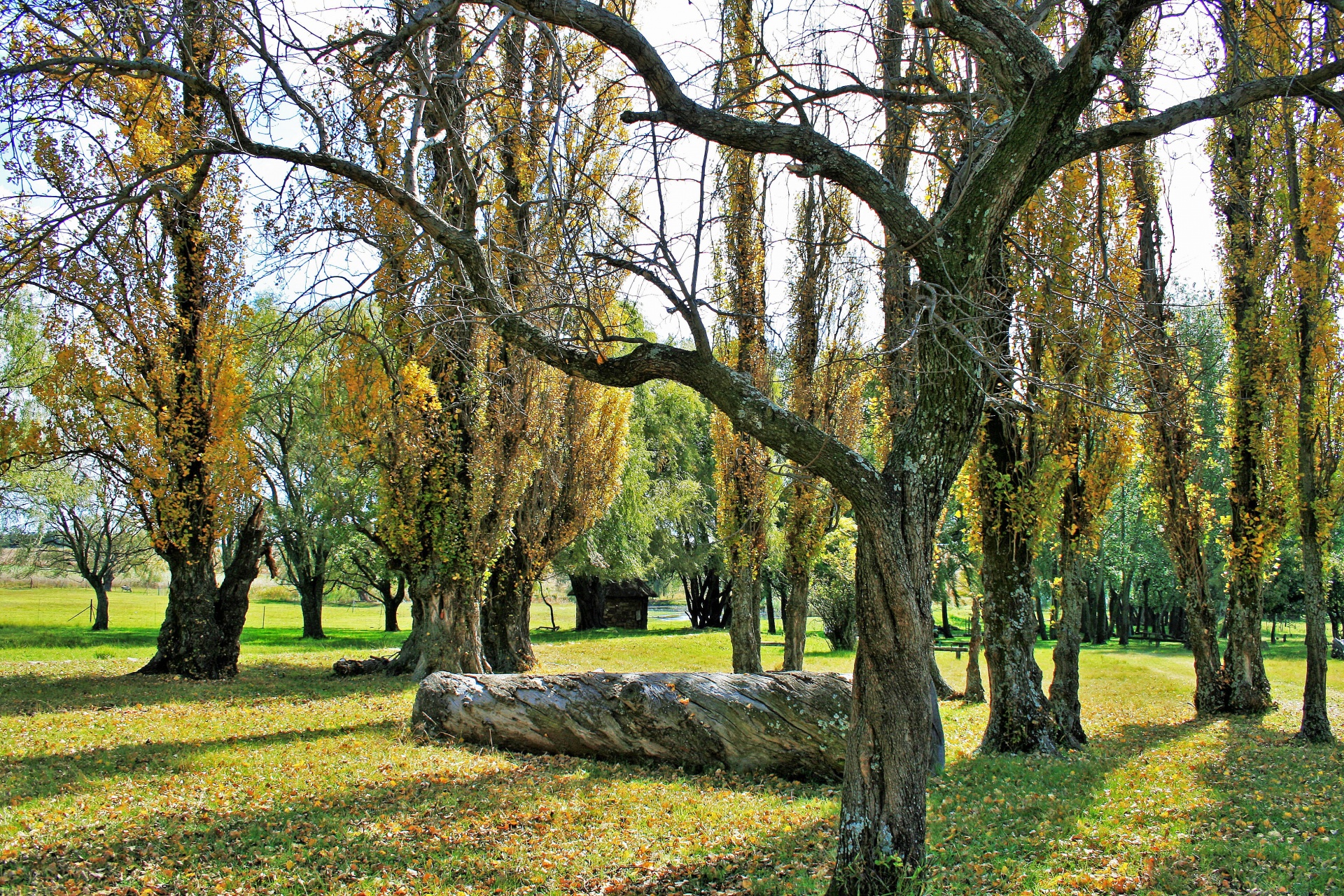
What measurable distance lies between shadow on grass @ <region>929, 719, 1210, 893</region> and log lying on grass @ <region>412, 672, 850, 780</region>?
1.28m

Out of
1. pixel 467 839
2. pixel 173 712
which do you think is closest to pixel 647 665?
pixel 173 712

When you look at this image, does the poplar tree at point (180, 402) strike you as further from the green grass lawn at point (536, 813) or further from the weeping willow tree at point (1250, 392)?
the weeping willow tree at point (1250, 392)

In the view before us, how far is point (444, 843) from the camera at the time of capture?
5.71 meters

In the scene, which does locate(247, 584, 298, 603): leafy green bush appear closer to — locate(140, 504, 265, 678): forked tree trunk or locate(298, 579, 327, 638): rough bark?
locate(298, 579, 327, 638): rough bark

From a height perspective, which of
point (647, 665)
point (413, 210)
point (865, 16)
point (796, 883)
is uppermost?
point (865, 16)

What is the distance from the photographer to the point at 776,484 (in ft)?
52.4

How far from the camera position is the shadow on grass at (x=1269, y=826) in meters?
5.12

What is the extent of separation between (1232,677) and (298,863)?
15278 mm

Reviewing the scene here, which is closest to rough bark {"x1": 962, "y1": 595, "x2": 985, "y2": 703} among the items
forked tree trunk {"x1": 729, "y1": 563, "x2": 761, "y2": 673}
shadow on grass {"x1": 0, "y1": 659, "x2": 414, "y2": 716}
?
forked tree trunk {"x1": 729, "y1": 563, "x2": 761, "y2": 673}

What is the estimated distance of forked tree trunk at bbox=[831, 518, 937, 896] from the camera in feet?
14.4

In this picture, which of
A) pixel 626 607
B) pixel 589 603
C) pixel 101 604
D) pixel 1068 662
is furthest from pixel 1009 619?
pixel 101 604

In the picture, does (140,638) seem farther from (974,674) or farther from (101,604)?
(974,674)

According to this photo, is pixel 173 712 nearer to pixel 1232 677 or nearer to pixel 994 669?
pixel 994 669

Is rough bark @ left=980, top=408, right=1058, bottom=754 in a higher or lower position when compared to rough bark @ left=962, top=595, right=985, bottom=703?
higher
